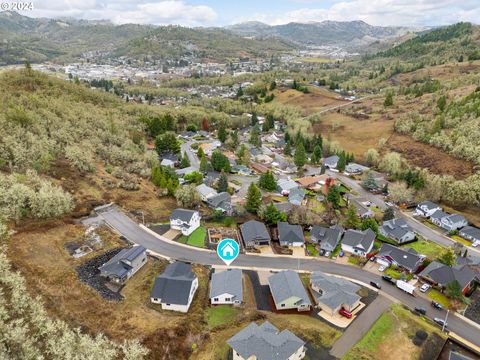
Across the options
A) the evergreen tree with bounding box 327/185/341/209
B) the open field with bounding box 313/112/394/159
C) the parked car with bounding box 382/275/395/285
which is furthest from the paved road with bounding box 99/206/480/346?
the open field with bounding box 313/112/394/159

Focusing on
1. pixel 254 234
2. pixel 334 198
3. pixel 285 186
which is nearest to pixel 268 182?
pixel 285 186

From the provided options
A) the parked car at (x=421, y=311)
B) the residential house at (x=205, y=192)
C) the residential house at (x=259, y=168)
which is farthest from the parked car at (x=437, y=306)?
the residential house at (x=259, y=168)

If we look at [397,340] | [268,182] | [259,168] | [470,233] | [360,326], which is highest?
[397,340]

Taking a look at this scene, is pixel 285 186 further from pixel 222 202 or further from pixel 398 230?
pixel 398 230

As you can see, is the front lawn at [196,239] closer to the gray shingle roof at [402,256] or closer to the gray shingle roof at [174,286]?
the gray shingle roof at [174,286]

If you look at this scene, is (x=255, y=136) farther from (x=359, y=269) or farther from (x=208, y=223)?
(x=359, y=269)

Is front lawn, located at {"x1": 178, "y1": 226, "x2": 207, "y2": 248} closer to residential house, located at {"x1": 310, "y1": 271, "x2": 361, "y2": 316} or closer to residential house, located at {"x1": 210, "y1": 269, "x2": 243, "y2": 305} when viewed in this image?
residential house, located at {"x1": 210, "y1": 269, "x2": 243, "y2": 305}
